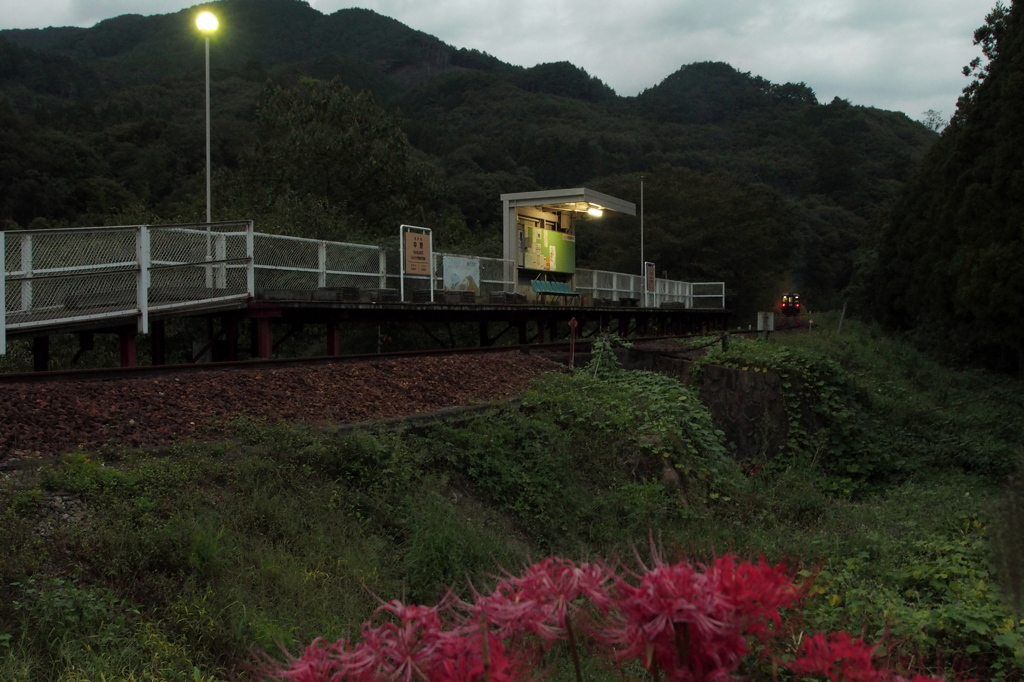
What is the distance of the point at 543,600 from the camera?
1715mm

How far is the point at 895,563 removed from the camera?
734 centimetres

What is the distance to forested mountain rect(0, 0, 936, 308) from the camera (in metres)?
41.2

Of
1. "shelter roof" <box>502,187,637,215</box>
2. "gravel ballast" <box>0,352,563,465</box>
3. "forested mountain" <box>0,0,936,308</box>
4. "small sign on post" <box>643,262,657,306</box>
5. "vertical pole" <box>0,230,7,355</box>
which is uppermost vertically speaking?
"forested mountain" <box>0,0,936,308</box>

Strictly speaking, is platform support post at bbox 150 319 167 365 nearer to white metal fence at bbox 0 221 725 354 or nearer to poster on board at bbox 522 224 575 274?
white metal fence at bbox 0 221 725 354

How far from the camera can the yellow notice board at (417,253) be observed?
1870 centimetres

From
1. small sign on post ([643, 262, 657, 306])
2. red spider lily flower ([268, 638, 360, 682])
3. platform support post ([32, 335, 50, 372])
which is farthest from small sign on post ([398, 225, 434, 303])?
small sign on post ([643, 262, 657, 306])

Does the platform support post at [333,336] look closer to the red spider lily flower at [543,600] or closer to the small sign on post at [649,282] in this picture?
the red spider lily flower at [543,600]

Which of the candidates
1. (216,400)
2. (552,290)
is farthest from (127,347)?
(552,290)

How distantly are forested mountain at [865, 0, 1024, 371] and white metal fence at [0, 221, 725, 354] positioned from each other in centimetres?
1540

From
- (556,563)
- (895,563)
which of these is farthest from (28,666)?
(895,563)

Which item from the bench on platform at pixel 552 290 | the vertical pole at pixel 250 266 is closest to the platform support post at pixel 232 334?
the vertical pole at pixel 250 266

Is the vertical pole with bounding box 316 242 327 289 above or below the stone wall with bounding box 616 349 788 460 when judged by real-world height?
above

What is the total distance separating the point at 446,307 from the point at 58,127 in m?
54.0

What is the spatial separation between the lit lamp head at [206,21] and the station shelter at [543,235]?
440 inches
